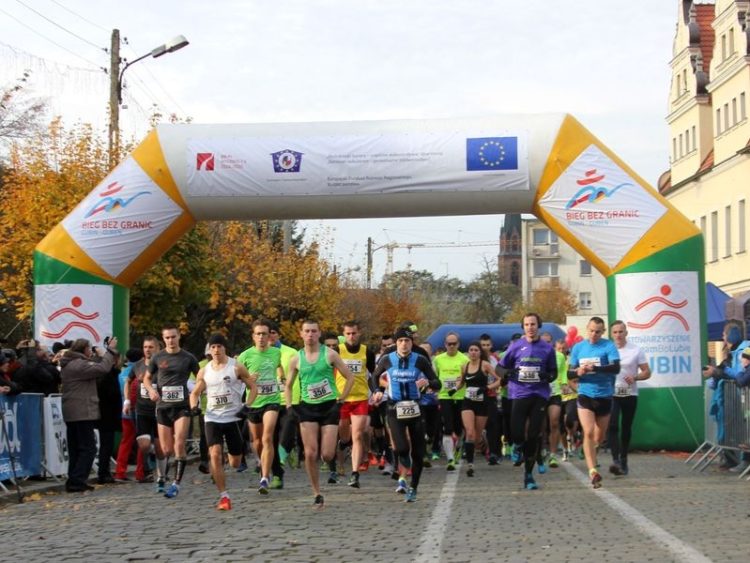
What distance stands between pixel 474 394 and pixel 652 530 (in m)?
8.40

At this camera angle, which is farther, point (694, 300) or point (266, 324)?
point (694, 300)

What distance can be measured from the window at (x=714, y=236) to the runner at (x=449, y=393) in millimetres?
28214

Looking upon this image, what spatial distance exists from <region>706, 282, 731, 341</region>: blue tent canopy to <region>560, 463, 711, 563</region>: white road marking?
39.1 feet

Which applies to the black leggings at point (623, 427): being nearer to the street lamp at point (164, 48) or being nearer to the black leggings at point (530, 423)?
the black leggings at point (530, 423)

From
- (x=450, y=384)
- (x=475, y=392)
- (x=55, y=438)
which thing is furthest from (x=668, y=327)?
(x=55, y=438)

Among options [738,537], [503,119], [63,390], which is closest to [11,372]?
[63,390]

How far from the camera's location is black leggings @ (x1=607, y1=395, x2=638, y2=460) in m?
16.8

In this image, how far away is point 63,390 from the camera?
639 inches

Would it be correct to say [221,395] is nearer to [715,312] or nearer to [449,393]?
[449,393]

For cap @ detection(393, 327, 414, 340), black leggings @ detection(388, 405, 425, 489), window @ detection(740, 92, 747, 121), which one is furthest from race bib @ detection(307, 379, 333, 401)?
window @ detection(740, 92, 747, 121)

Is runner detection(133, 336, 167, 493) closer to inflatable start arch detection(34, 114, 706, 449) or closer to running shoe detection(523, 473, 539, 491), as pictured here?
running shoe detection(523, 473, 539, 491)

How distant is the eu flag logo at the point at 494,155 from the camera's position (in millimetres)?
20453

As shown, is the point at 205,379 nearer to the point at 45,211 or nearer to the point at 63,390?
the point at 63,390

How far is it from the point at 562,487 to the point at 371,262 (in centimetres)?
7417
